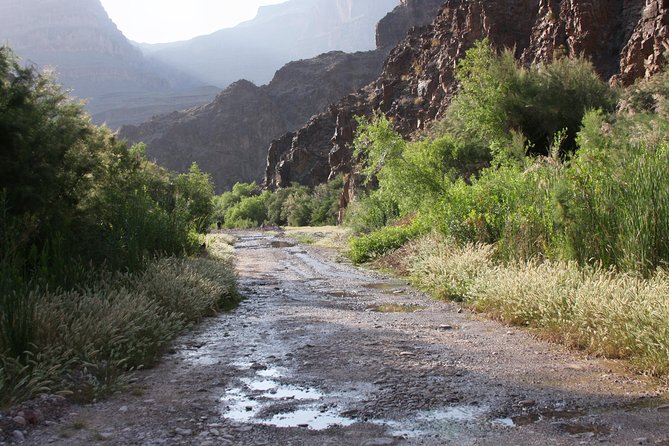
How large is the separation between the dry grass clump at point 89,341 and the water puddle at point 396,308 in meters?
3.35

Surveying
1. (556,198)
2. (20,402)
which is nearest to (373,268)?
(556,198)

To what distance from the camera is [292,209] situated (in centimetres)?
8800

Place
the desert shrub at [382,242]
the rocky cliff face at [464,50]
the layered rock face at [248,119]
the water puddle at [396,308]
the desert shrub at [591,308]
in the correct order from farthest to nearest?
the layered rock face at [248,119], the rocky cliff face at [464,50], the desert shrub at [382,242], the water puddle at [396,308], the desert shrub at [591,308]

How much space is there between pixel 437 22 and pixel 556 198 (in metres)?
70.9

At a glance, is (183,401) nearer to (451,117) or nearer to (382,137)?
(382,137)

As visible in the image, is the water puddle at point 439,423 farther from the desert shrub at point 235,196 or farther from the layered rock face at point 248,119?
the layered rock face at point 248,119

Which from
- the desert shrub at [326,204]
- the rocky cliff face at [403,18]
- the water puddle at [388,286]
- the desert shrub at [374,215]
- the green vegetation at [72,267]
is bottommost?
the desert shrub at [326,204]

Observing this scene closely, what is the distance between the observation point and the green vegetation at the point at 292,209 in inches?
3134

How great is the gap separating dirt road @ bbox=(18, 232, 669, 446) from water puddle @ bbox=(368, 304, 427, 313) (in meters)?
1.60

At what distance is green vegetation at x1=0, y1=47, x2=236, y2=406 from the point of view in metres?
5.90

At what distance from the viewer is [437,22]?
76.2 metres

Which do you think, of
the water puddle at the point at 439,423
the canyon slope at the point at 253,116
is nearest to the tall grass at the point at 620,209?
the water puddle at the point at 439,423

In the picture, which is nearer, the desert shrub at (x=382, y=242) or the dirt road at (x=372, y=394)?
the dirt road at (x=372, y=394)

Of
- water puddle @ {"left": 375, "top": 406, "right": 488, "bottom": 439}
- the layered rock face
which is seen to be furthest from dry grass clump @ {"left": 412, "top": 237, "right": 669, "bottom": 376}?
the layered rock face
